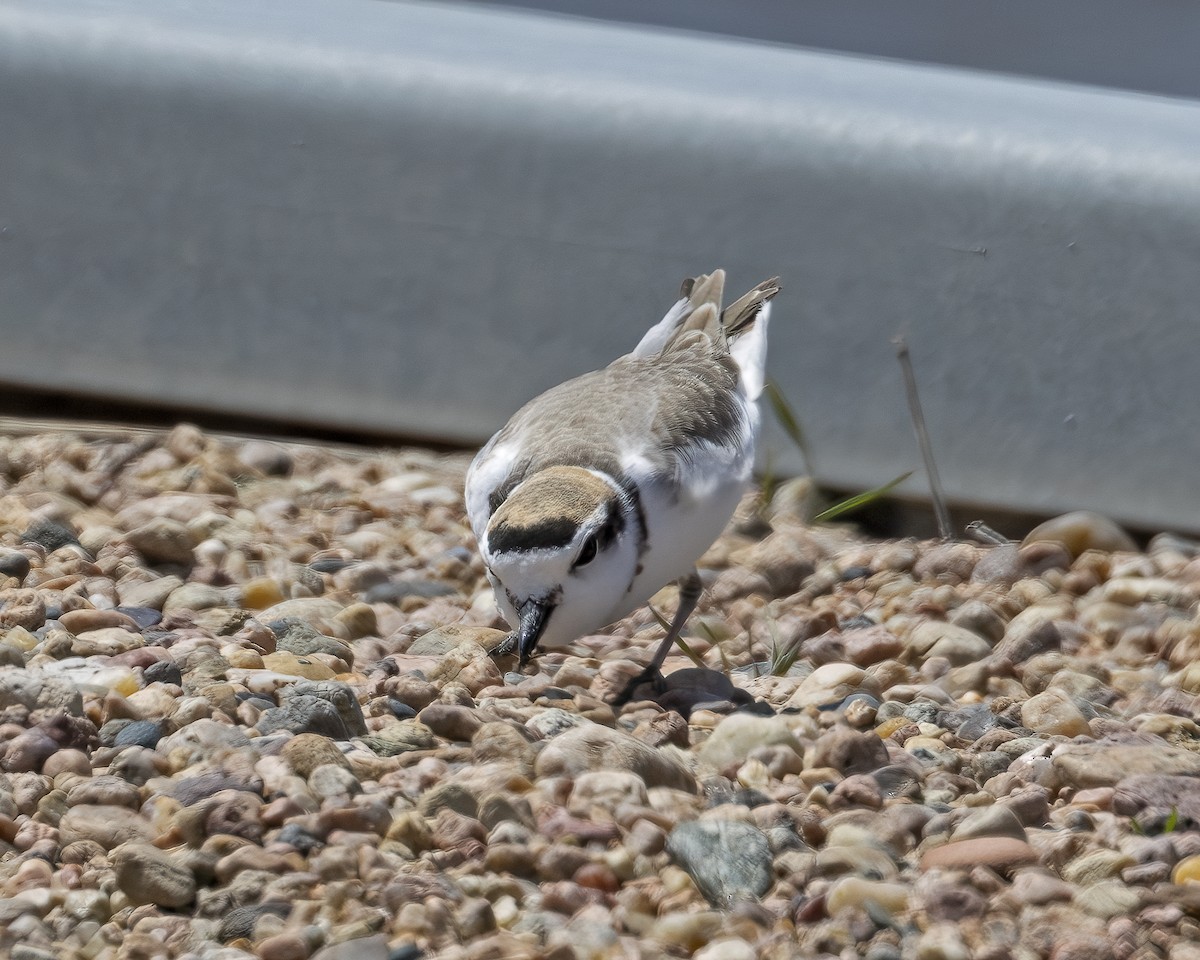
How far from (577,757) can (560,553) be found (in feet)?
1.15

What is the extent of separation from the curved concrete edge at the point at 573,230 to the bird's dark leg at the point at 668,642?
1.15 meters

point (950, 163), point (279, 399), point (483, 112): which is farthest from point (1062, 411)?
point (279, 399)

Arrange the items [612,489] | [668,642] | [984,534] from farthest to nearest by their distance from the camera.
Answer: [984,534] → [668,642] → [612,489]

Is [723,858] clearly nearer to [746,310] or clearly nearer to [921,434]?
[746,310]

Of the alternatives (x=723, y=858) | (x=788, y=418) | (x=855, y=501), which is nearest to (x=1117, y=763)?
(x=723, y=858)

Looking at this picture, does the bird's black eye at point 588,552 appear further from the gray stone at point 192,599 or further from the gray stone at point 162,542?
the gray stone at point 162,542

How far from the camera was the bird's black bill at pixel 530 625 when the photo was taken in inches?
106

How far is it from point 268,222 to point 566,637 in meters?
2.24

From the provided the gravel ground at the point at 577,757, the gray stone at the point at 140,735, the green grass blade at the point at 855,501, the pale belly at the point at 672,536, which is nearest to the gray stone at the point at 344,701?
the gravel ground at the point at 577,757

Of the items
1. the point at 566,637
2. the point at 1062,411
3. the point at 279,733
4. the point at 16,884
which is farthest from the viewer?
the point at 1062,411

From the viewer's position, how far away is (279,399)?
470 centimetres

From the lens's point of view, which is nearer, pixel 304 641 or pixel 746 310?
pixel 304 641

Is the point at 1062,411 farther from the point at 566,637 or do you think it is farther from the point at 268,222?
the point at 268,222

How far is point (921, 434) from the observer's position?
4.25 m
